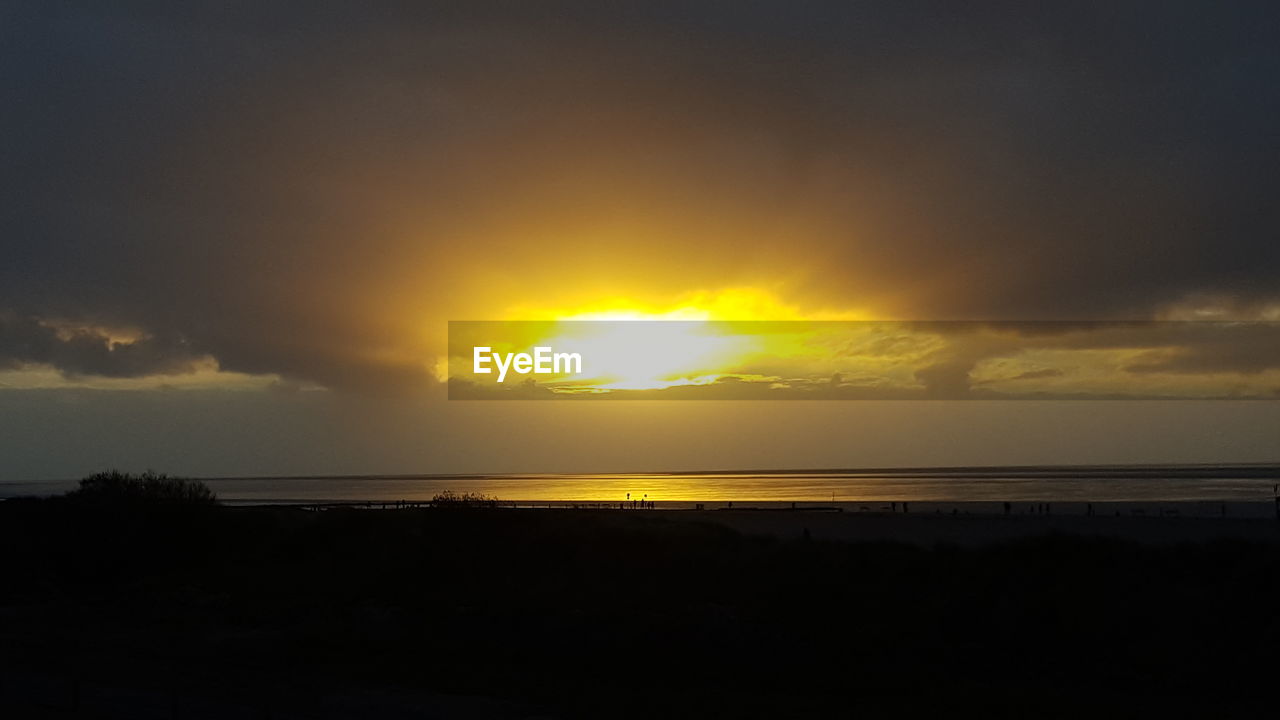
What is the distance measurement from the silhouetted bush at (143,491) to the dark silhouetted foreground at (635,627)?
5757mm

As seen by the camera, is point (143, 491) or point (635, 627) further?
point (143, 491)

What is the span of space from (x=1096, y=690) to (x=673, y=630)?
39.2ft

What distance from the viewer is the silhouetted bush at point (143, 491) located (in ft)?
183

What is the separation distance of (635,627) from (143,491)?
36.6 meters

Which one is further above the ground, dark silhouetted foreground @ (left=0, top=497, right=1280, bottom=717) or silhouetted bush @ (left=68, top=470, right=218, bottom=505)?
silhouetted bush @ (left=68, top=470, right=218, bottom=505)

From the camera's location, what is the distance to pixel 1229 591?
31.7 meters

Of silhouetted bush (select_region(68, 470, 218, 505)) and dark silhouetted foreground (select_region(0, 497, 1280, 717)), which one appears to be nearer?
dark silhouetted foreground (select_region(0, 497, 1280, 717))

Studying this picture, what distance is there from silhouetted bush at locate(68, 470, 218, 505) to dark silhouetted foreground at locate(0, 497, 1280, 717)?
5757 millimetres

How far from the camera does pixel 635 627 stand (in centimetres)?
3275

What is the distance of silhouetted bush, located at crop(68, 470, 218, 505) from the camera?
5578 cm

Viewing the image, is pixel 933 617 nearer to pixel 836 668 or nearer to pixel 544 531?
pixel 836 668

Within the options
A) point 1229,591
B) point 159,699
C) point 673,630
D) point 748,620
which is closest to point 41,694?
point 159,699

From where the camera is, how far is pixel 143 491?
189 feet

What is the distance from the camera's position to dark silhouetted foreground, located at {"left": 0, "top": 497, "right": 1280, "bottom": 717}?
2541cm
